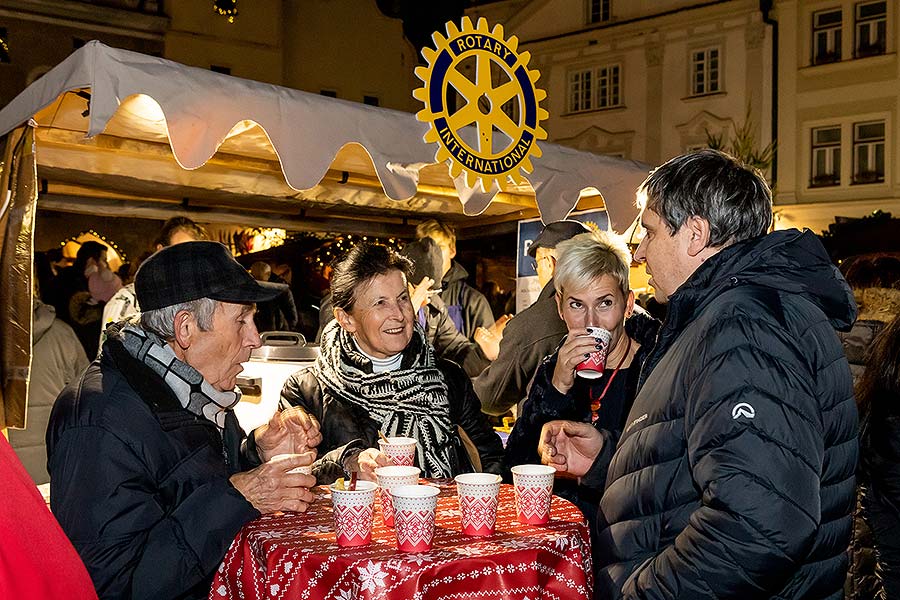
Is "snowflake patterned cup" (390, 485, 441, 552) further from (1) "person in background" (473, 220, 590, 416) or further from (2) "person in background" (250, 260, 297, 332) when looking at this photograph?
(2) "person in background" (250, 260, 297, 332)

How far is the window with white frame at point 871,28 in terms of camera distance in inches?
946

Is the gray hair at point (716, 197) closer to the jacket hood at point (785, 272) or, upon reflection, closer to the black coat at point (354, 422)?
the jacket hood at point (785, 272)

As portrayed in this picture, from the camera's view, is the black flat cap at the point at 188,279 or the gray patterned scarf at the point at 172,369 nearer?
the gray patterned scarf at the point at 172,369

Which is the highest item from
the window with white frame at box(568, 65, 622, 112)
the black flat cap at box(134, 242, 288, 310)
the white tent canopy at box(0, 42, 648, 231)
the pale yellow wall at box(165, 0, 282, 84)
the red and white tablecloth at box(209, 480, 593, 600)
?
the pale yellow wall at box(165, 0, 282, 84)

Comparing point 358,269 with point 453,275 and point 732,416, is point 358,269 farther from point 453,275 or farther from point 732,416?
point 453,275

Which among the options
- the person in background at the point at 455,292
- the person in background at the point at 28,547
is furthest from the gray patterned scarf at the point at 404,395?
the person in background at the point at 455,292

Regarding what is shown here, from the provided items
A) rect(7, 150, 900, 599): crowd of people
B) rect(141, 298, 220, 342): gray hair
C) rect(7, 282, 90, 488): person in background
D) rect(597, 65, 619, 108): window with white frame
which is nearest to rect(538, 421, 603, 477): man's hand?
rect(7, 150, 900, 599): crowd of people

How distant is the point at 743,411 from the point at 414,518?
974 millimetres

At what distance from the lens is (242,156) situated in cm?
615

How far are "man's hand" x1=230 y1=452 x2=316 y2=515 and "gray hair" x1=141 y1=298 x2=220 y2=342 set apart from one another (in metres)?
0.53

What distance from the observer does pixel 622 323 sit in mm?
3803

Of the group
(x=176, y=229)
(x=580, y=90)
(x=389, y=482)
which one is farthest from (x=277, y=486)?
(x=580, y=90)

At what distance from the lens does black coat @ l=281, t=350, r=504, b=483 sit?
3.43 metres

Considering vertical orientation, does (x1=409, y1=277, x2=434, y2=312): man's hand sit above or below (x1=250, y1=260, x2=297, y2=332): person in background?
above
